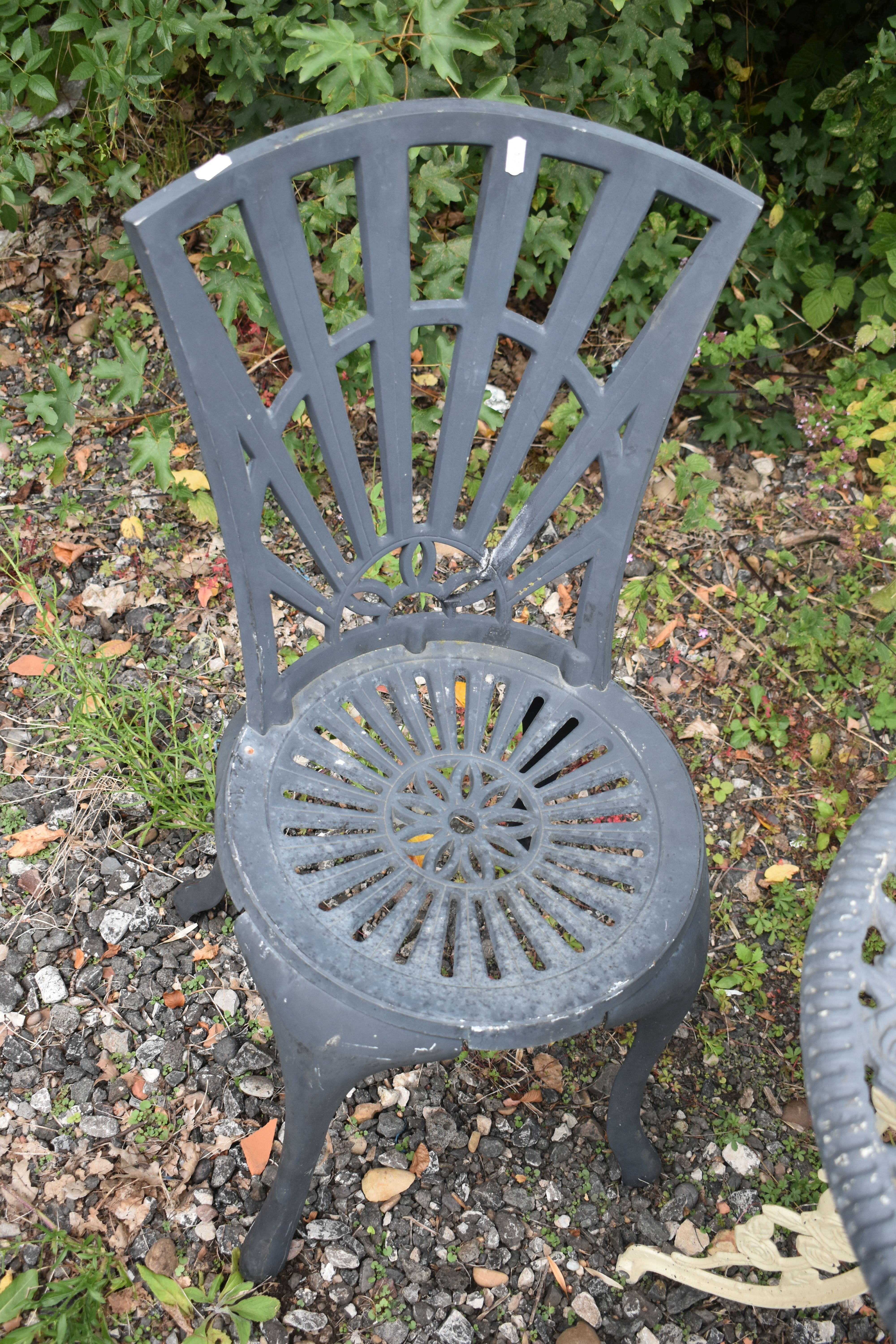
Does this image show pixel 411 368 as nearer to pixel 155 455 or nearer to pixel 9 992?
pixel 155 455

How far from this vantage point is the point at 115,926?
209 cm

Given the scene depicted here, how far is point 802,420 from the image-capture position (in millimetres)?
3006

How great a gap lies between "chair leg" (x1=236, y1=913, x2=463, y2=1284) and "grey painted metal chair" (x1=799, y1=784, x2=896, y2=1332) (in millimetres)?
514

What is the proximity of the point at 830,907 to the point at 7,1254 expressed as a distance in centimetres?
149

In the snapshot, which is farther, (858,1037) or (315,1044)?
(315,1044)

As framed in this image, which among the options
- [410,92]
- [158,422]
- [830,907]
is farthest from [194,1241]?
[410,92]

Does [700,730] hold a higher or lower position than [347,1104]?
higher

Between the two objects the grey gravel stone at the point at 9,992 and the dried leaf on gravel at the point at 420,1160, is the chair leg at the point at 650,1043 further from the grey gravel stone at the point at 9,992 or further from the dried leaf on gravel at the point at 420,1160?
the grey gravel stone at the point at 9,992

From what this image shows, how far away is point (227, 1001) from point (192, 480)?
131 centimetres

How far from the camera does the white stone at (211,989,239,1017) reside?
2.00 meters

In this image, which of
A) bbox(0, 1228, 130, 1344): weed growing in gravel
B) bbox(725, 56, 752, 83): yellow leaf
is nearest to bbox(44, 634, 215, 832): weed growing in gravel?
bbox(0, 1228, 130, 1344): weed growing in gravel

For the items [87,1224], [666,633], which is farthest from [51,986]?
[666,633]

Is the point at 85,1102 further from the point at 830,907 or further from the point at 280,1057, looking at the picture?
the point at 830,907

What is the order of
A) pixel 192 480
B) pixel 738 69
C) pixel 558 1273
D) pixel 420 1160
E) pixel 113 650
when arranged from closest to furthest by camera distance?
pixel 558 1273 → pixel 420 1160 → pixel 113 650 → pixel 192 480 → pixel 738 69
